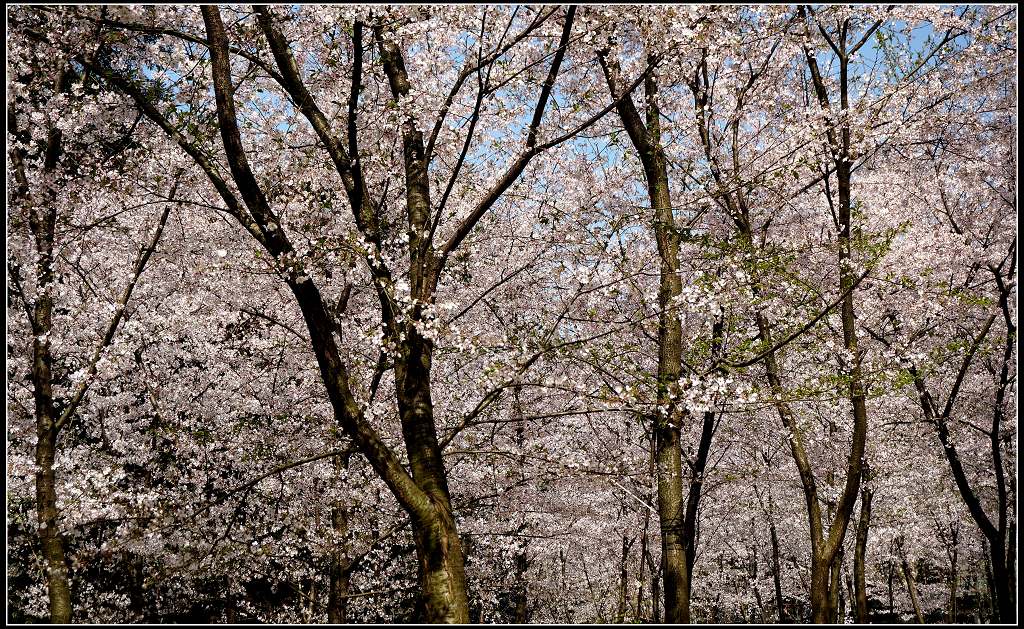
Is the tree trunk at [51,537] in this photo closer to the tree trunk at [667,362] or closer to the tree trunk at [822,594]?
the tree trunk at [667,362]

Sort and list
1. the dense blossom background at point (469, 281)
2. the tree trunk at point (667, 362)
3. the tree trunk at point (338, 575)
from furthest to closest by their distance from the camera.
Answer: the tree trunk at point (338, 575) → the tree trunk at point (667, 362) → the dense blossom background at point (469, 281)

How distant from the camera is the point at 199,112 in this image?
7.62 meters

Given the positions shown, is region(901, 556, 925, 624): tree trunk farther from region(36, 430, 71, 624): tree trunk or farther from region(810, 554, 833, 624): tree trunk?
region(36, 430, 71, 624): tree trunk

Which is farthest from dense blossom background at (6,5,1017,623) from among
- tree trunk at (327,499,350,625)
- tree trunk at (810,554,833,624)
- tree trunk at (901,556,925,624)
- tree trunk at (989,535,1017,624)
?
tree trunk at (901,556,925,624)

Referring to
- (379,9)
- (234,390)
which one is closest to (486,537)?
(234,390)

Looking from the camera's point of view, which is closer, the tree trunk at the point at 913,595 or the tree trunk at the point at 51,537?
the tree trunk at the point at 51,537

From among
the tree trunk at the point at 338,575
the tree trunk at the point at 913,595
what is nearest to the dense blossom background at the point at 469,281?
the tree trunk at the point at 338,575

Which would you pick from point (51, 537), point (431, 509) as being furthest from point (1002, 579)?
point (51, 537)

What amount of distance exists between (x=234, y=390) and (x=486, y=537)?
6.23 m

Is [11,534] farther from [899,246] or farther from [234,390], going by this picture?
[899,246]

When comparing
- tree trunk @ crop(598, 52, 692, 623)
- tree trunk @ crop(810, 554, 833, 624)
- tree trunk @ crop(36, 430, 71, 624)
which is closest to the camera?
tree trunk @ crop(598, 52, 692, 623)

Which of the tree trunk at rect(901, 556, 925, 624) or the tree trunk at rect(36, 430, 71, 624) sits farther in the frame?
the tree trunk at rect(901, 556, 925, 624)

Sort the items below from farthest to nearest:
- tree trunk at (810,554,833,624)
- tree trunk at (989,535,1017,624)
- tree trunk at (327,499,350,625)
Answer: tree trunk at (989,535,1017,624) → tree trunk at (327,499,350,625) → tree trunk at (810,554,833,624)

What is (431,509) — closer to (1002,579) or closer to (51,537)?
(51,537)
